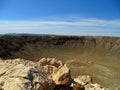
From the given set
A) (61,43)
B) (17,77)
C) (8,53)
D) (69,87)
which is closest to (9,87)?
(17,77)

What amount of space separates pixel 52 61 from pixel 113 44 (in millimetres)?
135402

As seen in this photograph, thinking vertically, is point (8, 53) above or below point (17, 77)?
below

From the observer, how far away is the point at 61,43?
500 ft

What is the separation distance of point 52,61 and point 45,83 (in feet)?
27.9

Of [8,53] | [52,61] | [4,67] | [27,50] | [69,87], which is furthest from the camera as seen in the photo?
[27,50]

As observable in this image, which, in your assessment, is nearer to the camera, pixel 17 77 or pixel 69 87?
pixel 17 77

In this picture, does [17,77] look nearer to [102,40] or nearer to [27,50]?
[27,50]

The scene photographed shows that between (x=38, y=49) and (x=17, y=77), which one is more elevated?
(x=17, y=77)

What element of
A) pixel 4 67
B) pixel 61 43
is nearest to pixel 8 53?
pixel 61 43

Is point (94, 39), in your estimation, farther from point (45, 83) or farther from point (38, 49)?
point (45, 83)

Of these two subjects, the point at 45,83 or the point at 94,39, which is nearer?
the point at 45,83

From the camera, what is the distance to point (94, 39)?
528 ft

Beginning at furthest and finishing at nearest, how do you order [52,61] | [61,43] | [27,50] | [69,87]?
[61,43], [27,50], [52,61], [69,87]

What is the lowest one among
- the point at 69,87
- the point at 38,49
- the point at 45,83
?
the point at 38,49
